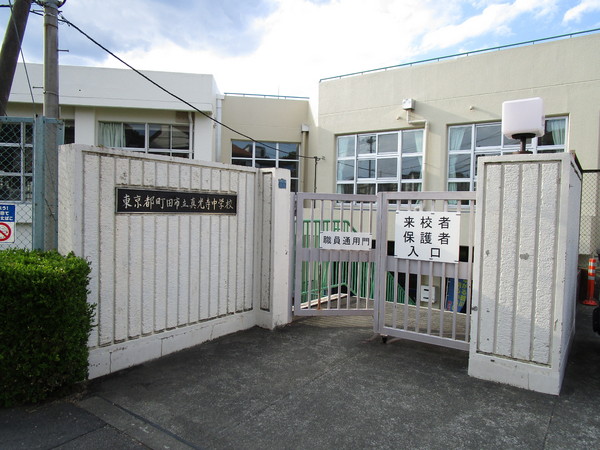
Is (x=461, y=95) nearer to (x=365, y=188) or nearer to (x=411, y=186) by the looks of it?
(x=411, y=186)

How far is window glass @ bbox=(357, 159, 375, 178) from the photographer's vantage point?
13.5m

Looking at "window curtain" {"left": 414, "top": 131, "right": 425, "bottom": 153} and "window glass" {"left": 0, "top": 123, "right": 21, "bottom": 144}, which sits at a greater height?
"window curtain" {"left": 414, "top": 131, "right": 425, "bottom": 153}

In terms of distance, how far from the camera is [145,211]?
4.38 metres

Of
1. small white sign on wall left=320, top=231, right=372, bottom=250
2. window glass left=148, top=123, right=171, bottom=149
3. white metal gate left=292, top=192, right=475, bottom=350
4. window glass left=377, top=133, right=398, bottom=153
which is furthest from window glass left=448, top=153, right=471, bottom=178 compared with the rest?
window glass left=148, top=123, right=171, bottom=149

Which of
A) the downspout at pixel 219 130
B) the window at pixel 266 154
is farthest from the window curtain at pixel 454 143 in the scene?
the downspout at pixel 219 130

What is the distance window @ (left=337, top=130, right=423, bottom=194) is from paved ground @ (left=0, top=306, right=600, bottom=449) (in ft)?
28.0

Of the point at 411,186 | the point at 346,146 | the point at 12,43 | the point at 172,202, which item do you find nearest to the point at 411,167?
the point at 411,186

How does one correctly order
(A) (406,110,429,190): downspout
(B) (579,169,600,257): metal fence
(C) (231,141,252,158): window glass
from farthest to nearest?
(C) (231,141,252,158): window glass → (A) (406,110,429,190): downspout → (B) (579,169,600,257): metal fence

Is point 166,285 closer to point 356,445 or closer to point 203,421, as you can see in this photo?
point 203,421

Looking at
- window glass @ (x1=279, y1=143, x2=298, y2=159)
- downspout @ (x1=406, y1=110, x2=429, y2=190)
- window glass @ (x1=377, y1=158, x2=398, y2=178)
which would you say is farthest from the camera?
window glass @ (x1=279, y1=143, x2=298, y2=159)

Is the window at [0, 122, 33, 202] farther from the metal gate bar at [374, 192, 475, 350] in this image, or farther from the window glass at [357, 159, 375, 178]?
the window glass at [357, 159, 375, 178]

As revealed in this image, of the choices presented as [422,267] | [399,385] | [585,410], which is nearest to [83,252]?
[399,385]

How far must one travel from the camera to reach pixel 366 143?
44.7ft

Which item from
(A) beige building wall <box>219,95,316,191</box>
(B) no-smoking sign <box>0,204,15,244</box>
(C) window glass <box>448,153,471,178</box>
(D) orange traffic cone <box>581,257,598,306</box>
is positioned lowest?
(D) orange traffic cone <box>581,257,598,306</box>
